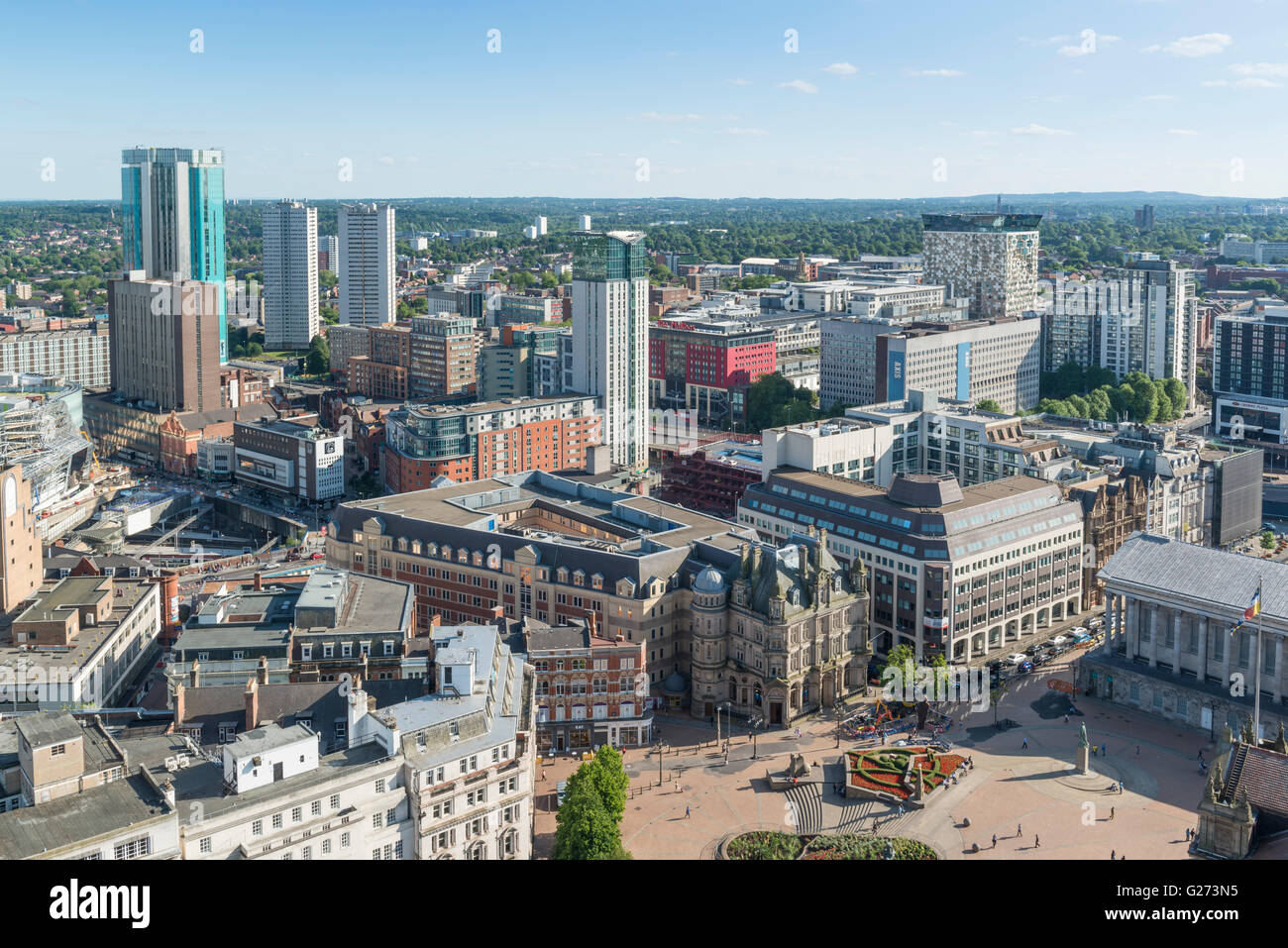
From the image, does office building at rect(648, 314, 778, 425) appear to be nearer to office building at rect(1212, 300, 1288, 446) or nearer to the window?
office building at rect(1212, 300, 1288, 446)

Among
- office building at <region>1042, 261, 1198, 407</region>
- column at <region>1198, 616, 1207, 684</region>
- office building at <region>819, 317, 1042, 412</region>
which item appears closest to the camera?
column at <region>1198, 616, 1207, 684</region>

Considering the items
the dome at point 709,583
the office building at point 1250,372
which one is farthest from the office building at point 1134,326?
the dome at point 709,583

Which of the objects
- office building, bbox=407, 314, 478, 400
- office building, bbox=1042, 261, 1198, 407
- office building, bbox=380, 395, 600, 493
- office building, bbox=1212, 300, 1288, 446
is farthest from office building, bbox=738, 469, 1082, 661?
office building, bbox=1042, 261, 1198, 407

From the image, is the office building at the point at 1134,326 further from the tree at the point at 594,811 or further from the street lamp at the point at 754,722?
the tree at the point at 594,811

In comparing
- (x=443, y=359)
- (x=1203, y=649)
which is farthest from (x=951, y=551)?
(x=443, y=359)

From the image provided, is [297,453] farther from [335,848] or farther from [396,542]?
[335,848]

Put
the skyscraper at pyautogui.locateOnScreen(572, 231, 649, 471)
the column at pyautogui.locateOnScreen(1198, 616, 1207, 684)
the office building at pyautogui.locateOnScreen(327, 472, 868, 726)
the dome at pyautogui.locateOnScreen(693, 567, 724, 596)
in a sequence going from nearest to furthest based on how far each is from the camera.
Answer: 1. the column at pyautogui.locateOnScreen(1198, 616, 1207, 684)
2. the office building at pyautogui.locateOnScreen(327, 472, 868, 726)
3. the dome at pyautogui.locateOnScreen(693, 567, 724, 596)
4. the skyscraper at pyautogui.locateOnScreen(572, 231, 649, 471)
